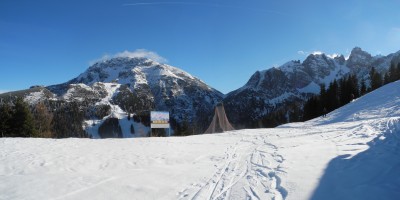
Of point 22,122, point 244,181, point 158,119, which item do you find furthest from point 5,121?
point 244,181

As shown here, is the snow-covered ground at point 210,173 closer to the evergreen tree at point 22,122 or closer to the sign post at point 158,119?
the sign post at point 158,119

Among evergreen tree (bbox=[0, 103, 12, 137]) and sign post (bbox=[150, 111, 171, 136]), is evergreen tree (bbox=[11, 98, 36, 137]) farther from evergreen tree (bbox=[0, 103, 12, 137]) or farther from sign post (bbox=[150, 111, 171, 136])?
sign post (bbox=[150, 111, 171, 136])

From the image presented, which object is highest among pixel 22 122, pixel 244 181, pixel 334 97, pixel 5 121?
pixel 334 97

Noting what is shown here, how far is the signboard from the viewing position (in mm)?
37000

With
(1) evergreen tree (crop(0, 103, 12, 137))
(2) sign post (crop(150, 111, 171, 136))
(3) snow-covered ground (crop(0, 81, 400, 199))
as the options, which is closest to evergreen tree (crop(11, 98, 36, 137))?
(1) evergreen tree (crop(0, 103, 12, 137))

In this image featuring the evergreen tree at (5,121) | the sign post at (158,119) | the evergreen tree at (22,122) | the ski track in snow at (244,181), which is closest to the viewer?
the ski track in snow at (244,181)

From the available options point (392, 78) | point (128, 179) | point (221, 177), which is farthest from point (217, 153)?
point (392, 78)

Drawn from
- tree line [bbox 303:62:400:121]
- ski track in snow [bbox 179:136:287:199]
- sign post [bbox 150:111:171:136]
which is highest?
tree line [bbox 303:62:400:121]

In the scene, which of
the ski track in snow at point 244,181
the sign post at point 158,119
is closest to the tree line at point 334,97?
the sign post at point 158,119

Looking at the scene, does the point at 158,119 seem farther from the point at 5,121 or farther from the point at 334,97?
the point at 334,97

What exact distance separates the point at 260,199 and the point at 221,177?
2.61 m

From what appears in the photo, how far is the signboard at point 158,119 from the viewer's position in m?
37.0

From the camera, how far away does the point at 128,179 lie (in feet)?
32.3

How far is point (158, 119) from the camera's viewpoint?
3744cm
